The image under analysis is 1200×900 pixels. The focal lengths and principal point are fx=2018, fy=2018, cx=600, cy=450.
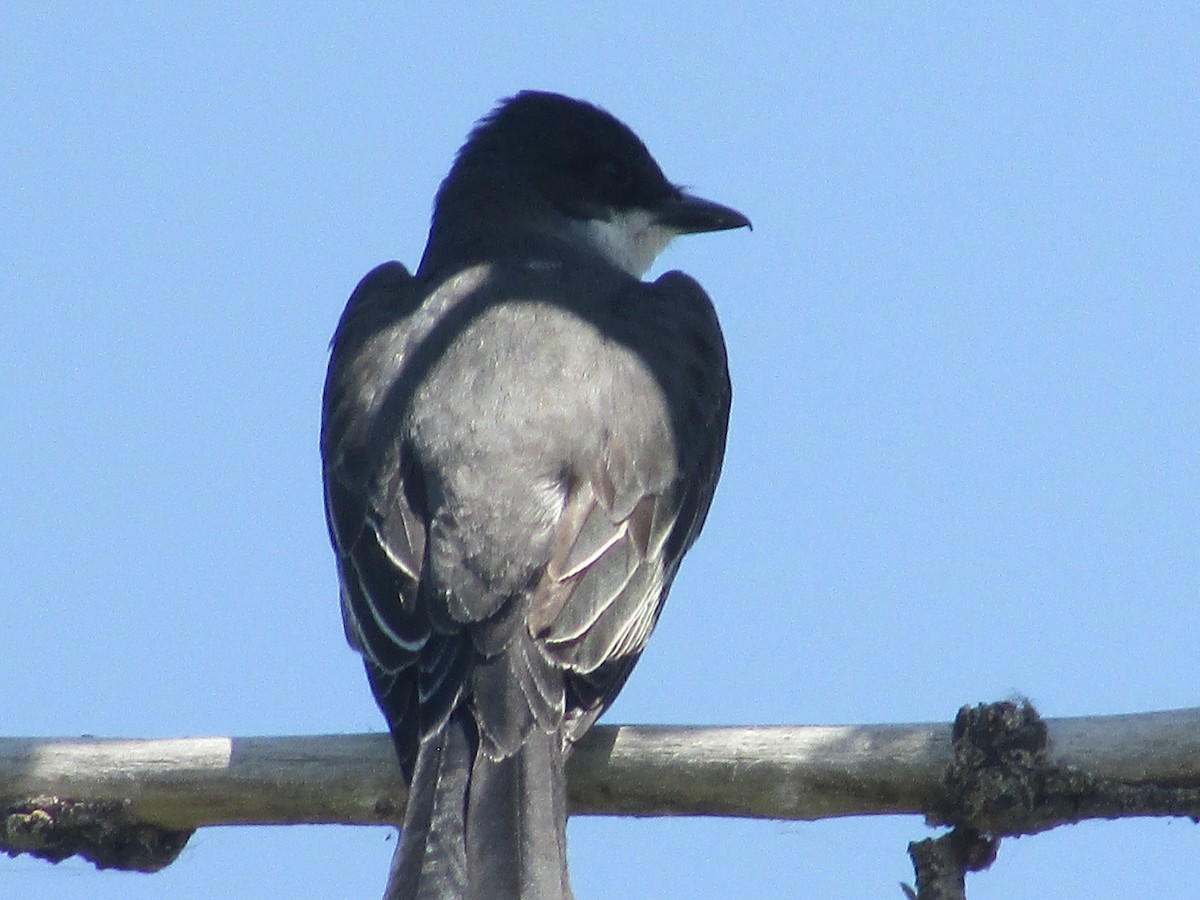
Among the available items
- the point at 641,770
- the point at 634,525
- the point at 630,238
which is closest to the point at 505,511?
the point at 634,525

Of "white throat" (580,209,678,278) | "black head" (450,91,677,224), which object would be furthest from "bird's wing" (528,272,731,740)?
"black head" (450,91,677,224)

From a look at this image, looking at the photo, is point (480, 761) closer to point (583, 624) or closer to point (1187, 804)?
point (583, 624)

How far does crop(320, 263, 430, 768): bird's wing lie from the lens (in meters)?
5.16

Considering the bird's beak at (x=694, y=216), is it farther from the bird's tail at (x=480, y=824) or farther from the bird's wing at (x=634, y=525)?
the bird's tail at (x=480, y=824)

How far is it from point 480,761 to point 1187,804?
166 cm

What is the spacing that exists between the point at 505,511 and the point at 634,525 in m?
0.43

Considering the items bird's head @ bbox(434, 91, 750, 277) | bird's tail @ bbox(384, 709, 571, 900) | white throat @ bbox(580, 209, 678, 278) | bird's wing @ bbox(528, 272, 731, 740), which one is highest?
bird's head @ bbox(434, 91, 750, 277)

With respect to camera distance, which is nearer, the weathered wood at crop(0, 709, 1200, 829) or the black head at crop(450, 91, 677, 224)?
the weathered wood at crop(0, 709, 1200, 829)

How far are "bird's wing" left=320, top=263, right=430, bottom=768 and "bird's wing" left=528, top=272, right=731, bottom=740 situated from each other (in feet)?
1.18

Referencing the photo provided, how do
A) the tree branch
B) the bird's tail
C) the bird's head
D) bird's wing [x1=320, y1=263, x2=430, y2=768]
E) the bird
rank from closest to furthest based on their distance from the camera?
1. the tree branch
2. the bird's tail
3. the bird
4. bird's wing [x1=320, y1=263, x2=430, y2=768]
5. the bird's head

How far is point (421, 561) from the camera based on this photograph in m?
5.29

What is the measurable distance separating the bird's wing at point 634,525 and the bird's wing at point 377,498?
360 millimetres

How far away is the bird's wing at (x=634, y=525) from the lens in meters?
5.17

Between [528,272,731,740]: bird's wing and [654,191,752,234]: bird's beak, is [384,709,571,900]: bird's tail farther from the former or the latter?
[654,191,752,234]: bird's beak
